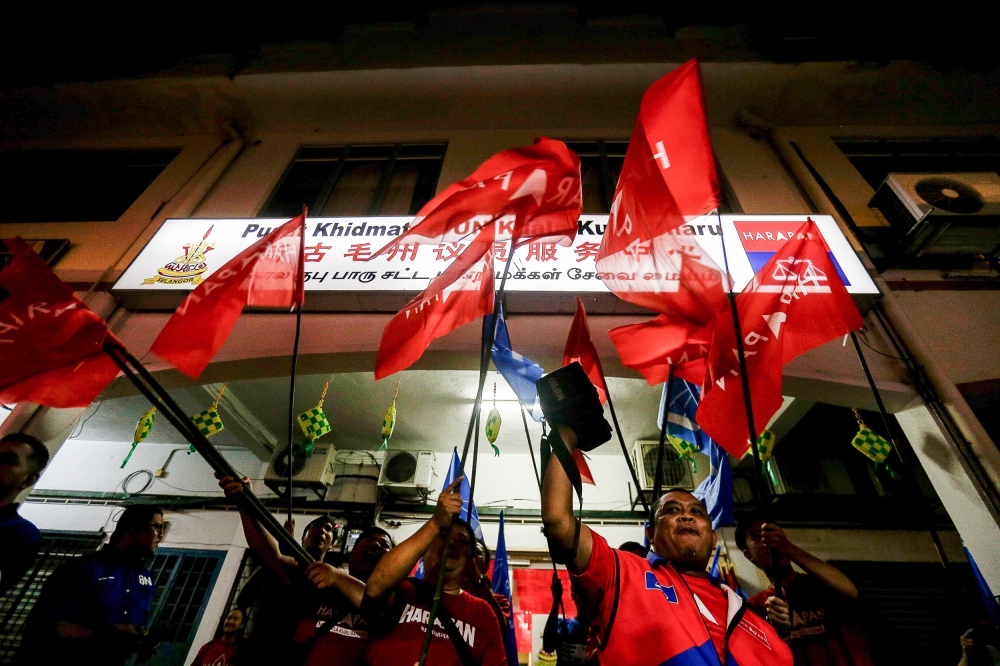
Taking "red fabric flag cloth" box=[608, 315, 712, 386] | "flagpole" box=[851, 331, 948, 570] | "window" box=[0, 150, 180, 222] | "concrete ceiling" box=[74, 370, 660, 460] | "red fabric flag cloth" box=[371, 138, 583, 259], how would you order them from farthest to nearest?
"concrete ceiling" box=[74, 370, 660, 460] → "window" box=[0, 150, 180, 222] → "red fabric flag cloth" box=[608, 315, 712, 386] → "red fabric flag cloth" box=[371, 138, 583, 259] → "flagpole" box=[851, 331, 948, 570]

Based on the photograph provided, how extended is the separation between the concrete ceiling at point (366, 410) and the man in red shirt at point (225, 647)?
11.2 feet

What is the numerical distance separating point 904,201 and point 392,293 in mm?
5359

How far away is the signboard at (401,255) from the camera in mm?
4137

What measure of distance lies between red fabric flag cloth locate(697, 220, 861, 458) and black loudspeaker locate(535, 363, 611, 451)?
115cm

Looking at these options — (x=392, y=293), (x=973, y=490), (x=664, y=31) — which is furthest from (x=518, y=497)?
(x=664, y=31)

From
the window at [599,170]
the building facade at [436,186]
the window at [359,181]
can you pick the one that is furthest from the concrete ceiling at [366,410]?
the window at [599,170]

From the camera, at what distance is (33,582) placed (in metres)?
7.47

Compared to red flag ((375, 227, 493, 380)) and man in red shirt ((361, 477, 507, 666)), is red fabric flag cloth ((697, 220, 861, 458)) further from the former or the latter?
man in red shirt ((361, 477, 507, 666))

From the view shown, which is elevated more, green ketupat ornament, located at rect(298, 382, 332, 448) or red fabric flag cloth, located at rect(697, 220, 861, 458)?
green ketupat ornament, located at rect(298, 382, 332, 448)

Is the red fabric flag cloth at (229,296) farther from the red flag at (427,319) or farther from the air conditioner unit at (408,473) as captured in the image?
the air conditioner unit at (408,473)

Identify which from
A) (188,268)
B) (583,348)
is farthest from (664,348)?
(188,268)

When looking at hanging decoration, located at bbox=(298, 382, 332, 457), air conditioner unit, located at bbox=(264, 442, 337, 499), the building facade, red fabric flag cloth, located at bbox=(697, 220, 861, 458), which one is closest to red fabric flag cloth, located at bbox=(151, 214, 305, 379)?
the building facade

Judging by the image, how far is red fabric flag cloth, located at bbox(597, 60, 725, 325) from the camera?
189cm

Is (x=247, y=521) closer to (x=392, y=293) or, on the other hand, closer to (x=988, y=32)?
(x=392, y=293)
